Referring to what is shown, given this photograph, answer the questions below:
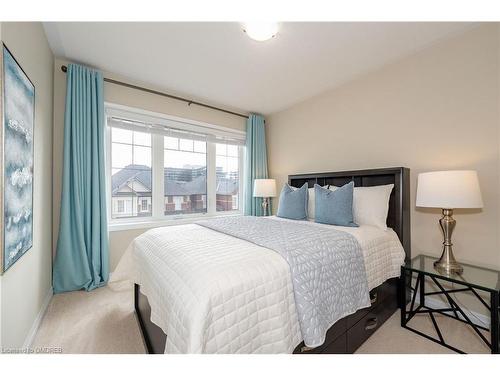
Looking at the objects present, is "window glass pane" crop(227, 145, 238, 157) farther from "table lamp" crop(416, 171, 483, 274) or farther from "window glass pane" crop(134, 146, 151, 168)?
"table lamp" crop(416, 171, 483, 274)

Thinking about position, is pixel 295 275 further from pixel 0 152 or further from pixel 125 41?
pixel 125 41

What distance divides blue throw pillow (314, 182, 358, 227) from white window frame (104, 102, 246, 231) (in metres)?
1.85

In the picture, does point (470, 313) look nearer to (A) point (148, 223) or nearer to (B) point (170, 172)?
(A) point (148, 223)

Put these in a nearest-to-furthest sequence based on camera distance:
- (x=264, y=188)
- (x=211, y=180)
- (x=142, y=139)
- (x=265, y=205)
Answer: (x=142, y=139) < (x=264, y=188) < (x=211, y=180) < (x=265, y=205)

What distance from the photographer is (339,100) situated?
2832 mm

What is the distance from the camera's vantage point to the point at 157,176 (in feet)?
9.91

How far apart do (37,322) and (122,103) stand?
2277 mm

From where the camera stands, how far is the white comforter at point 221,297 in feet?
2.85

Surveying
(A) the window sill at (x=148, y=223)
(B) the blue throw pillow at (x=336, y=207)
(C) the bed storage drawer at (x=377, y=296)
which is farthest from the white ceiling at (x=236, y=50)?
(C) the bed storage drawer at (x=377, y=296)

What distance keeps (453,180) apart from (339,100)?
1690 millimetres

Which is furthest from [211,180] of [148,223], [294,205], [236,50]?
[236,50]

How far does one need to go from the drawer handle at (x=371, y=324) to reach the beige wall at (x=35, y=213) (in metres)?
2.21
